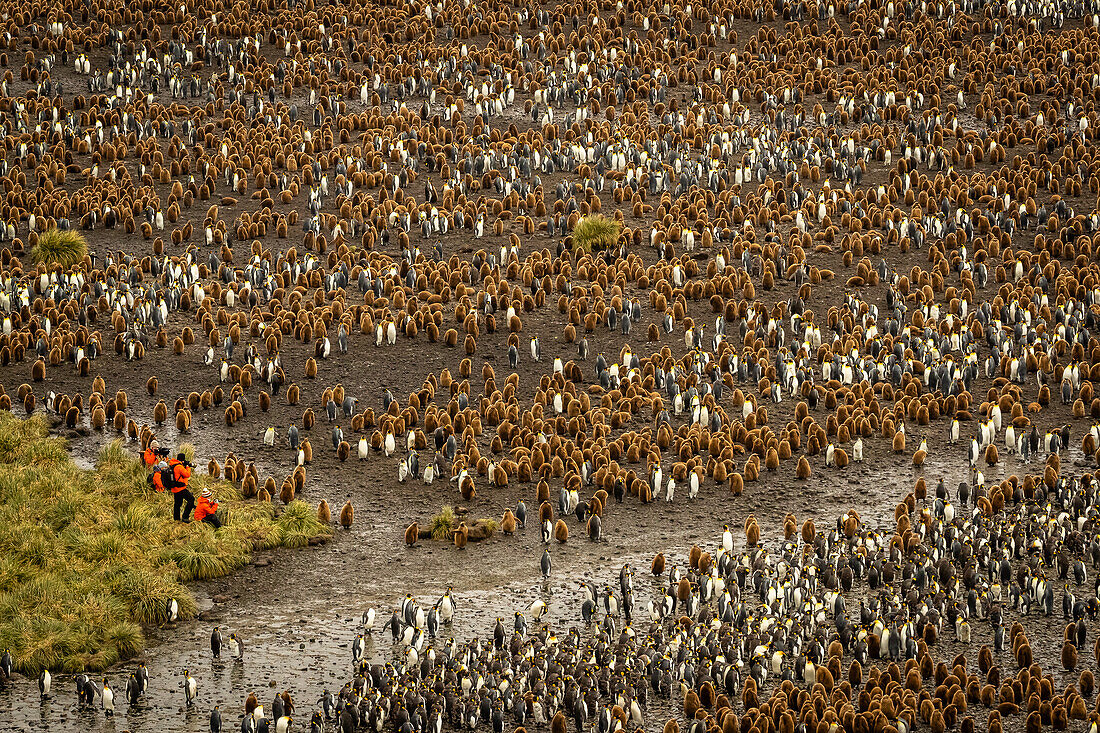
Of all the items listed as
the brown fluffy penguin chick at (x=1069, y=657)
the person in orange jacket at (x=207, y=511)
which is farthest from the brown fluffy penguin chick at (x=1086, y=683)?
the person in orange jacket at (x=207, y=511)

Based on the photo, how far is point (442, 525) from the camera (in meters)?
18.6

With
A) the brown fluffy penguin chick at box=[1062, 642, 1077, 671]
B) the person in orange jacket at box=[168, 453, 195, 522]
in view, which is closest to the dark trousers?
the person in orange jacket at box=[168, 453, 195, 522]

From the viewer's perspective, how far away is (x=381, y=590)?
1723 cm

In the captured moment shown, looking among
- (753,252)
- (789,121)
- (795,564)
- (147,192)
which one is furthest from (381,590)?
(789,121)

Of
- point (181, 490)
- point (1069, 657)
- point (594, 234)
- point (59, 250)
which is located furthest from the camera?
point (594, 234)

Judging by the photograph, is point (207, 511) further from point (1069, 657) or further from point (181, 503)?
point (1069, 657)

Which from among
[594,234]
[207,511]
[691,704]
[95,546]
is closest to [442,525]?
[207,511]

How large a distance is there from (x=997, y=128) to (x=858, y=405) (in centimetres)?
1401

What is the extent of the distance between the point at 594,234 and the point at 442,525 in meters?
10.1

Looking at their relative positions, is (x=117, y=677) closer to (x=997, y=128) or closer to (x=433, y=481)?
(x=433, y=481)

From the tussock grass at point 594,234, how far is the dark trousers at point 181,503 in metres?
10.7

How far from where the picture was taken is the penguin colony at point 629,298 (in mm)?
15375

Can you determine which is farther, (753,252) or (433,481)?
(753,252)

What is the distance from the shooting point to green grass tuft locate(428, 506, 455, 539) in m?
18.6
